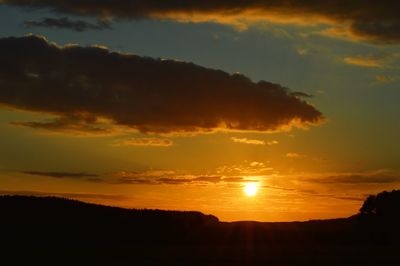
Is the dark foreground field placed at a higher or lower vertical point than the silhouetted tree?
lower

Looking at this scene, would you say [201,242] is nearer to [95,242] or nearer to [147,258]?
[95,242]

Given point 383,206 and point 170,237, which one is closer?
point 170,237

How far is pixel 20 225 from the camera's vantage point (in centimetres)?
5731

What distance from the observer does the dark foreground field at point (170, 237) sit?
42.9m

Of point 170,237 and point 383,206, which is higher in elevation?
point 383,206

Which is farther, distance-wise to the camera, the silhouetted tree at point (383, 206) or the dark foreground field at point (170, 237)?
the silhouetted tree at point (383, 206)

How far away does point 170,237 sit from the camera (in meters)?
59.1

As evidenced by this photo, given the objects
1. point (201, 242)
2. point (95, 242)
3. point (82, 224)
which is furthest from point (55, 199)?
point (201, 242)

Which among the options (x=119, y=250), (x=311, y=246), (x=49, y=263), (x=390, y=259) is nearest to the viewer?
(x=49, y=263)

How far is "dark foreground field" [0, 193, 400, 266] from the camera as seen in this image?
42875 millimetres

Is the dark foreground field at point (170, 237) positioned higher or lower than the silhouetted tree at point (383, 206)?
lower

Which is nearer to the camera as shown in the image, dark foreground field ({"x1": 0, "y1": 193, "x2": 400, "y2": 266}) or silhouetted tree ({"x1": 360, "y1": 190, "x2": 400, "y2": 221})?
dark foreground field ({"x1": 0, "y1": 193, "x2": 400, "y2": 266})

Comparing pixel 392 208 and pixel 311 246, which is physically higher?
pixel 392 208

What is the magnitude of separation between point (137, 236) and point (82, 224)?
5.01 m
